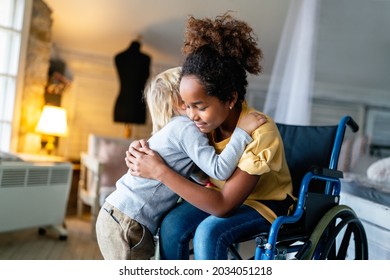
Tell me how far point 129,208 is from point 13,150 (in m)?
1.65

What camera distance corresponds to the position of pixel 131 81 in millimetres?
2787

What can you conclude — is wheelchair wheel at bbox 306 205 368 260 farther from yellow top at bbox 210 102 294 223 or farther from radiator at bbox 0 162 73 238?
radiator at bbox 0 162 73 238

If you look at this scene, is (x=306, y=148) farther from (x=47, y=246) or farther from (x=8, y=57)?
(x=8, y=57)

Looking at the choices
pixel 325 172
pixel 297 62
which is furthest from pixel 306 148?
pixel 297 62

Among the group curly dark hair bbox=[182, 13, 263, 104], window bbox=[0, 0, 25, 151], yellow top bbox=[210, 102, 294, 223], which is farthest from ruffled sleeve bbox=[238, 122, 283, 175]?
window bbox=[0, 0, 25, 151]

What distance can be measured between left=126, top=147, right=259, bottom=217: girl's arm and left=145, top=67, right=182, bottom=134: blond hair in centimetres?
12

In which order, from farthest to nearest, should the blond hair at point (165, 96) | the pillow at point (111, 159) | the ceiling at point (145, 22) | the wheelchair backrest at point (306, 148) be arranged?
the pillow at point (111, 159) → the ceiling at point (145, 22) → the wheelchair backrest at point (306, 148) → the blond hair at point (165, 96)

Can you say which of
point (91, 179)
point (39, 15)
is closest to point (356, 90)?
point (91, 179)

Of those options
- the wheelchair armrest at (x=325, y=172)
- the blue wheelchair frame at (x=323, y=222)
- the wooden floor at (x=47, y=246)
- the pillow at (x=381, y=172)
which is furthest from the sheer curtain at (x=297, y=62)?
the wooden floor at (x=47, y=246)

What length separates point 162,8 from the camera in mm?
2525

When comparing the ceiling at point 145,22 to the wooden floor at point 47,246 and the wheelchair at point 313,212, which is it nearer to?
the wheelchair at point 313,212

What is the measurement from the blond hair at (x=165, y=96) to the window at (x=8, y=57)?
1449 millimetres

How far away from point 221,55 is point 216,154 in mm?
218

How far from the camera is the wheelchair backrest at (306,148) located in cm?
122
